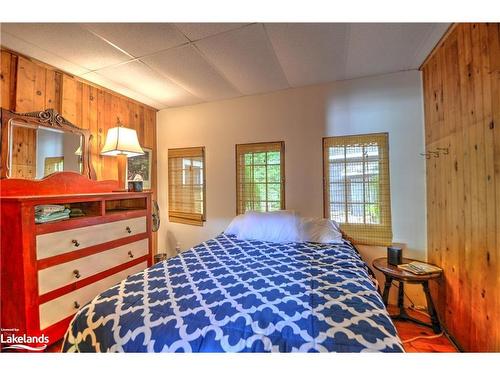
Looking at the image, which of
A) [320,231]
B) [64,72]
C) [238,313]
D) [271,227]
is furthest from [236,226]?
[64,72]

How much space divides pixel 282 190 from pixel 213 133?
3.70 feet

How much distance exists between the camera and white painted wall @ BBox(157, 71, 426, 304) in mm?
1958

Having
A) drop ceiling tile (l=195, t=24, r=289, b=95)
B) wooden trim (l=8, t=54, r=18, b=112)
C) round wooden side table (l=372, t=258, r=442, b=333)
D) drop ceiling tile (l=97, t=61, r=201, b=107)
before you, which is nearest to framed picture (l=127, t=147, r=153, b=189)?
drop ceiling tile (l=97, t=61, r=201, b=107)

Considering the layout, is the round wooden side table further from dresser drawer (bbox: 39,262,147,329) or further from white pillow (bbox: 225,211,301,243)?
dresser drawer (bbox: 39,262,147,329)

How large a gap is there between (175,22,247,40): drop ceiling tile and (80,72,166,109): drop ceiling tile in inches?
44.1

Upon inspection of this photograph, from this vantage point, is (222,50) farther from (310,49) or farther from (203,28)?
(310,49)

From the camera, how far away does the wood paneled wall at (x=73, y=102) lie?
164 centimetres

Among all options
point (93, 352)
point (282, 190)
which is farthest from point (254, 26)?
point (93, 352)

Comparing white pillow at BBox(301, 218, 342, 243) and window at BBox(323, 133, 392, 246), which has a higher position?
window at BBox(323, 133, 392, 246)

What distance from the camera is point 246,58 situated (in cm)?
177

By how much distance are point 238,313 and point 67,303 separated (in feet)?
4.56

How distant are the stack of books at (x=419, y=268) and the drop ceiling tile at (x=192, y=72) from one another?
2278 mm
